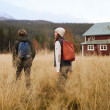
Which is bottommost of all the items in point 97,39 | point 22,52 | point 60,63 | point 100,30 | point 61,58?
point 60,63

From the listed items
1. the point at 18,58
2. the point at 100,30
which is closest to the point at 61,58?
the point at 18,58

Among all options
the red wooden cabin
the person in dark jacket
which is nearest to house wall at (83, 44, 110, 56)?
the red wooden cabin

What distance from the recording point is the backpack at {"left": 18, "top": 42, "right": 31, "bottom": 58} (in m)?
3.96

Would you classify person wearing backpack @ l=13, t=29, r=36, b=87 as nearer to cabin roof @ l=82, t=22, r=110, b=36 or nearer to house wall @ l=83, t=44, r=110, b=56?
house wall @ l=83, t=44, r=110, b=56

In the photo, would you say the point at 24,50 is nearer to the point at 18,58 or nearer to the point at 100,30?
the point at 18,58

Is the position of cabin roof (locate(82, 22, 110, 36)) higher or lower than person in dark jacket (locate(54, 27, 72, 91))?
higher

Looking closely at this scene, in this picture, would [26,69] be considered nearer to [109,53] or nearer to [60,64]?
[60,64]

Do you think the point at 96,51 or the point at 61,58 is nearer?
the point at 61,58

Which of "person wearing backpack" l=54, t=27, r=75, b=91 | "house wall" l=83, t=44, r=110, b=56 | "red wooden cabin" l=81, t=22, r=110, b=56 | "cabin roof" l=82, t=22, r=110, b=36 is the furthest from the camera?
"cabin roof" l=82, t=22, r=110, b=36

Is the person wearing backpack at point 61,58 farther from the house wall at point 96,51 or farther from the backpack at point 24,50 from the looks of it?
the house wall at point 96,51

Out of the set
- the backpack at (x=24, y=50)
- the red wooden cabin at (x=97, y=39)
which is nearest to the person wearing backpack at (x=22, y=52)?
the backpack at (x=24, y=50)

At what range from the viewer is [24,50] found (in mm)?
3992

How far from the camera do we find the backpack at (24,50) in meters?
3.96

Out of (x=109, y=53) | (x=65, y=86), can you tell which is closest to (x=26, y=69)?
(x=65, y=86)
